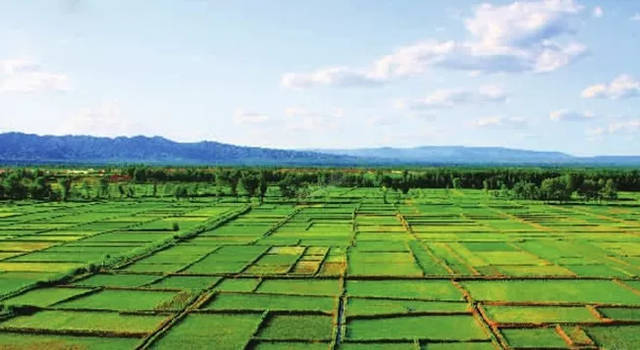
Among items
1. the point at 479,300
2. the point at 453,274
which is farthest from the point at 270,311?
the point at 453,274

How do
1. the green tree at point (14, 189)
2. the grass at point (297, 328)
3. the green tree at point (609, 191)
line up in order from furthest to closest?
1. the green tree at point (609, 191)
2. the green tree at point (14, 189)
3. the grass at point (297, 328)

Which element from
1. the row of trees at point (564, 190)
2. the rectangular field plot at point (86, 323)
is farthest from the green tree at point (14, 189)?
the row of trees at point (564, 190)

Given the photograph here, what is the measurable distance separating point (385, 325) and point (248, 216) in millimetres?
59668

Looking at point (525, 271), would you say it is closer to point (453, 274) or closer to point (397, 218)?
point (453, 274)

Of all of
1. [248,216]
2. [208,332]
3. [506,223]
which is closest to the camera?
[208,332]

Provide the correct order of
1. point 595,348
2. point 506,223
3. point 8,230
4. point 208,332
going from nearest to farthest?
point 595,348, point 208,332, point 8,230, point 506,223

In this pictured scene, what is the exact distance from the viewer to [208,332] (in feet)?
109

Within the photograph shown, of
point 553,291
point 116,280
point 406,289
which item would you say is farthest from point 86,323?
point 553,291

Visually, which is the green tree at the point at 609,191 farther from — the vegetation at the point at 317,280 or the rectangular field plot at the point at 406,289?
the rectangular field plot at the point at 406,289

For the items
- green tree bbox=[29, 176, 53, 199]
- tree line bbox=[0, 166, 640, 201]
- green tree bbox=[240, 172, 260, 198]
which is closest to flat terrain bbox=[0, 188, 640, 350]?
green tree bbox=[240, 172, 260, 198]

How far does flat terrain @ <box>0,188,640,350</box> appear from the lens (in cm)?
3288

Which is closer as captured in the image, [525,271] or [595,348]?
[595,348]

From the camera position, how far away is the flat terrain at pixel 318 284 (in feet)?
108

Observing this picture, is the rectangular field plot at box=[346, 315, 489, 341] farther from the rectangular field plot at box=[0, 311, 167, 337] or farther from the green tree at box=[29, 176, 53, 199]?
the green tree at box=[29, 176, 53, 199]
